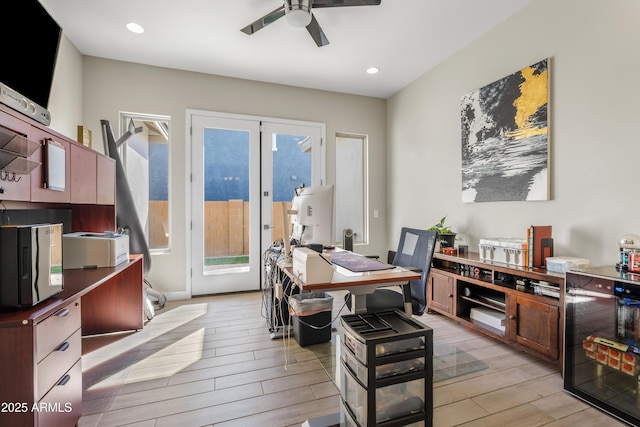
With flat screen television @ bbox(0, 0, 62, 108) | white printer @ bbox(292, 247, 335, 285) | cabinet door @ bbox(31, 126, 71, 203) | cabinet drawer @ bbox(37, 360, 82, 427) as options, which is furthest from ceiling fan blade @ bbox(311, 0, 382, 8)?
cabinet drawer @ bbox(37, 360, 82, 427)

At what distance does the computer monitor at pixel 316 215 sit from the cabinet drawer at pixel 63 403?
1521 mm

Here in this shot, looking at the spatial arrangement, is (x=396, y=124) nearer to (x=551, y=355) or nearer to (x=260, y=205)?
(x=260, y=205)

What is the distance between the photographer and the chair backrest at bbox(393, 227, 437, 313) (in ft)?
7.25

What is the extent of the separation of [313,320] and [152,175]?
2.88 metres

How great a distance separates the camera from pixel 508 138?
2.78 meters

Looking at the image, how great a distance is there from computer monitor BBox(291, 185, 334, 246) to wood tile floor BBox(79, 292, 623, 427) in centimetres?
97

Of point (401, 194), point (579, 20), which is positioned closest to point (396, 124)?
point (401, 194)

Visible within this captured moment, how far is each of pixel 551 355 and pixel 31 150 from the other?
11.4 ft

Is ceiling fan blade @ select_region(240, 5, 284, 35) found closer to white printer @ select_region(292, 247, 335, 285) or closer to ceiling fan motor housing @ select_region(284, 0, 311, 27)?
ceiling fan motor housing @ select_region(284, 0, 311, 27)

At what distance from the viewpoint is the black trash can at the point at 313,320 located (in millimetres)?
2361

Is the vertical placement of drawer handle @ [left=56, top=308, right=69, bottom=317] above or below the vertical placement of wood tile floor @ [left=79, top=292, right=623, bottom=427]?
above

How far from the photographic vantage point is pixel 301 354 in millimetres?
2363

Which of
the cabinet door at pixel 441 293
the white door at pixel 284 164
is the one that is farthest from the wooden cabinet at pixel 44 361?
the cabinet door at pixel 441 293

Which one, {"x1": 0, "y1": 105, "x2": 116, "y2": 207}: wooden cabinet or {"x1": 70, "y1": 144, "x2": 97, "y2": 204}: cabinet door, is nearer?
{"x1": 0, "y1": 105, "x2": 116, "y2": 207}: wooden cabinet
